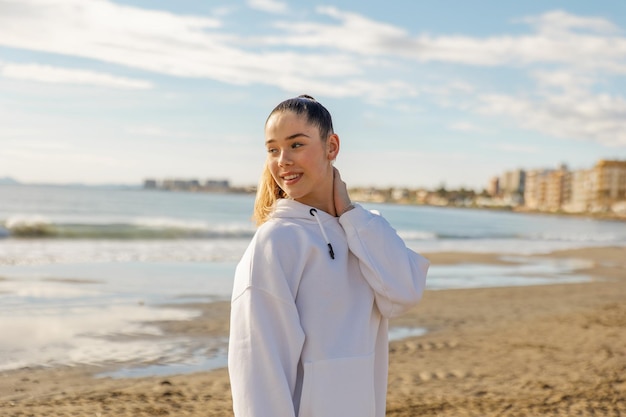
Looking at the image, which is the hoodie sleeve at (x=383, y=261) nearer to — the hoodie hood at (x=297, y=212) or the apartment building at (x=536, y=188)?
the hoodie hood at (x=297, y=212)

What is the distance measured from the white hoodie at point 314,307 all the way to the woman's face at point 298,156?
0.26 feet

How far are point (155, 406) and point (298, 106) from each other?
4.18 m

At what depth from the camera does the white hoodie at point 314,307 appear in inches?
66.7

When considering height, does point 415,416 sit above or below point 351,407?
below

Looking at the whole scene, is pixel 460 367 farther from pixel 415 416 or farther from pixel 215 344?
pixel 215 344

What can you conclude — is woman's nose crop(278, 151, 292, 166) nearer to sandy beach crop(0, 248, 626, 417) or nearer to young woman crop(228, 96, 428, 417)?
young woman crop(228, 96, 428, 417)

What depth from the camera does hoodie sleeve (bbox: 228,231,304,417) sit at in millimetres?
1671

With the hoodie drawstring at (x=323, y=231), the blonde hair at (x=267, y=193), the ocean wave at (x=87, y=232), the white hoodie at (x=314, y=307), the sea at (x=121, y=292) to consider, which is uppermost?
the blonde hair at (x=267, y=193)

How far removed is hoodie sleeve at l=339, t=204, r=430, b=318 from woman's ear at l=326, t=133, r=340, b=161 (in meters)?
0.17

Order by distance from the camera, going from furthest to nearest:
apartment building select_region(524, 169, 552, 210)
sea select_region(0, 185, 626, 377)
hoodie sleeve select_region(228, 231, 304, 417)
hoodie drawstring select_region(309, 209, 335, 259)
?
apartment building select_region(524, 169, 552, 210)
sea select_region(0, 185, 626, 377)
hoodie drawstring select_region(309, 209, 335, 259)
hoodie sleeve select_region(228, 231, 304, 417)

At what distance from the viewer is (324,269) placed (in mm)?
1806

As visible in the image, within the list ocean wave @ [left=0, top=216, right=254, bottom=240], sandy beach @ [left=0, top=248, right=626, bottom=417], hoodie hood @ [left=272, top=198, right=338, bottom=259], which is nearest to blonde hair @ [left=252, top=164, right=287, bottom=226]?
hoodie hood @ [left=272, top=198, right=338, bottom=259]

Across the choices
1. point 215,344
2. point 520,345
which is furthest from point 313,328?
point 520,345

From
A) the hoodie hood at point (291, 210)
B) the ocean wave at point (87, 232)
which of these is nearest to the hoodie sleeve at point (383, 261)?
the hoodie hood at point (291, 210)
